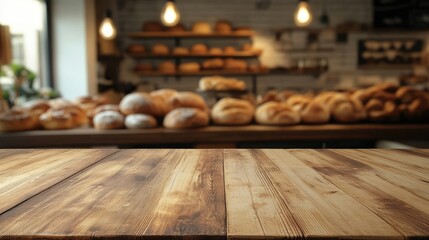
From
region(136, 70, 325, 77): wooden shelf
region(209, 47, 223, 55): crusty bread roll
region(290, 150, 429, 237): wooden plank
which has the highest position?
region(209, 47, 223, 55): crusty bread roll

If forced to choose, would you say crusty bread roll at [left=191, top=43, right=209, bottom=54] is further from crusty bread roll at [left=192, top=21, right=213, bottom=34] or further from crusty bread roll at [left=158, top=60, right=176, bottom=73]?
crusty bread roll at [left=158, top=60, right=176, bottom=73]

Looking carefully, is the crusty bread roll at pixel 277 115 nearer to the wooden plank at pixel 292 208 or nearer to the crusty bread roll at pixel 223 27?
the wooden plank at pixel 292 208

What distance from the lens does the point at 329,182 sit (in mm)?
928

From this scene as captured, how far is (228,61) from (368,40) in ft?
7.88

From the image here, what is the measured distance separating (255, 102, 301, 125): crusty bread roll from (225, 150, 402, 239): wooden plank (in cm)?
144

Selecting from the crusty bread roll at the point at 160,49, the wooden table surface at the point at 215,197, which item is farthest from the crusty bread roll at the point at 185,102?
the crusty bread roll at the point at 160,49

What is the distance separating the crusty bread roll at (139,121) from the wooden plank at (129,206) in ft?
4.29

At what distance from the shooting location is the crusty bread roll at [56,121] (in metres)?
2.47

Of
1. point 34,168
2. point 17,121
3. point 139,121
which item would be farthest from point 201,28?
point 34,168

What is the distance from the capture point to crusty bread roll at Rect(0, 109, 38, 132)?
2369 mm

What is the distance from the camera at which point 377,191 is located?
849 millimetres

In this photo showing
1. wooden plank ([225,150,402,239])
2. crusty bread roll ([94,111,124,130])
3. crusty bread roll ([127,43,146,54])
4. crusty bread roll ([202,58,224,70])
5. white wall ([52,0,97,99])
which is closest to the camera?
wooden plank ([225,150,402,239])

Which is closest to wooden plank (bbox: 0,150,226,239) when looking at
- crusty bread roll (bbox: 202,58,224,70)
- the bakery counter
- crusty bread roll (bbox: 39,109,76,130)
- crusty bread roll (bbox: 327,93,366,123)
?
the bakery counter

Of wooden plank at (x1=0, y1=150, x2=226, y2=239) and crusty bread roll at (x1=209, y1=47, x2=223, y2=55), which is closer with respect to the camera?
wooden plank at (x1=0, y1=150, x2=226, y2=239)
